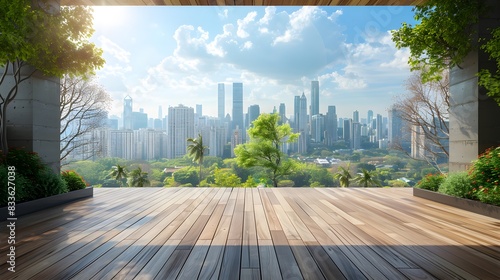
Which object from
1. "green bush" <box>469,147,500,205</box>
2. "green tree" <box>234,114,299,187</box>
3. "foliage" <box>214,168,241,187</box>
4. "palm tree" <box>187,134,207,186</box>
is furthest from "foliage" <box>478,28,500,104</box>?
"palm tree" <box>187,134,207,186</box>

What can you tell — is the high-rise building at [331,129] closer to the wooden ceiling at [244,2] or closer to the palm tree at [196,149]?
the palm tree at [196,149]

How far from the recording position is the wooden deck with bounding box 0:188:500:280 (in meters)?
1.86

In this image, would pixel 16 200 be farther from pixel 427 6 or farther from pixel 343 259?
pixel 427 6

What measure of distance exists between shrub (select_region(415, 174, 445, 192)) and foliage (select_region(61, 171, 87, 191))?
5884 mm

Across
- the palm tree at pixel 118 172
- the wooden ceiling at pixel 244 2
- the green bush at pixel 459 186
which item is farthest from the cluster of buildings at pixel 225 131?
the wooden ceiling at pixel 244 2

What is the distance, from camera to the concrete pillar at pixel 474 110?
177 inches

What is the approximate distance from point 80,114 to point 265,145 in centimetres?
1151

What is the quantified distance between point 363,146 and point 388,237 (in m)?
17.1

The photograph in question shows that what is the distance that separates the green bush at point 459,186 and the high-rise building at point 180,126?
24.6 m

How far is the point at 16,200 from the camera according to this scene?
3576 mm

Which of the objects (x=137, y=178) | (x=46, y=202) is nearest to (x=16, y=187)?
(x=46, y=202)

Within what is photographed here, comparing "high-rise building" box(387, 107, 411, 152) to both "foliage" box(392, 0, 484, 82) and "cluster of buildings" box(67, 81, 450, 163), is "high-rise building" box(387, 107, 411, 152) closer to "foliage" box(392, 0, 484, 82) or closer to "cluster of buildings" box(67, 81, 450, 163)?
"cluster of buildings" box(67, 81, 450, 163)

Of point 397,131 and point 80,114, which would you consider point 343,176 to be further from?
point 80,114

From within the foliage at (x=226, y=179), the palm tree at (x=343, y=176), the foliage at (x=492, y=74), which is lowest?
the foliage at (x=226, y=179)
